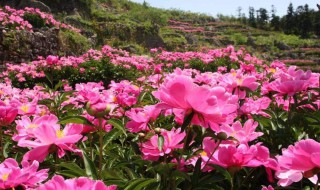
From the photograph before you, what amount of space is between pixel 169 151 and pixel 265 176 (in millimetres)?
410

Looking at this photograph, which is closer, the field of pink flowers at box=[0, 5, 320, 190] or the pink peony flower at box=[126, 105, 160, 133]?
the field of pink flowers at box=[0, 5, 320, 190]

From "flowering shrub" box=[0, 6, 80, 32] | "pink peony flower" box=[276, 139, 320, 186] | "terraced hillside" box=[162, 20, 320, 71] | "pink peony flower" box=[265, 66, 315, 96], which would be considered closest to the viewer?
"pink peony flower" box=[276, 139, 320, 186]

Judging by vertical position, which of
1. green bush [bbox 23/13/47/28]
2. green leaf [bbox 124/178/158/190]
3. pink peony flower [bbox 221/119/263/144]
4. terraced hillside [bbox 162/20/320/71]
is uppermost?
green bush [bbox 23/13/47/28]

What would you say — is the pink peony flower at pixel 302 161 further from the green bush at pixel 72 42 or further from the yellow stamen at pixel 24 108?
the green bush at pixel 72 42

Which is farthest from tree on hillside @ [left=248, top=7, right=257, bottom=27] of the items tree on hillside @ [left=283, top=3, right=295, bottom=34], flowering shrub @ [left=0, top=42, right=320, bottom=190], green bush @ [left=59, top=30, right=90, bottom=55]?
flowering shrub @ [left=0, top=42, right=320, bottom=190]

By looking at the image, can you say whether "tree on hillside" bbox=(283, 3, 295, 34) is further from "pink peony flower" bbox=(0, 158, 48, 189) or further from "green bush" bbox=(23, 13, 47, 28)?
"pink peony flower" bbox=(0, 158, 48, 189)

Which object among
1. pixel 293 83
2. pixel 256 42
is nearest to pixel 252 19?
pixel 256 42

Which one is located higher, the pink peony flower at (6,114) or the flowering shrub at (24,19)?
the flowering shrub at (24,19)

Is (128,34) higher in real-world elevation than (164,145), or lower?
higher

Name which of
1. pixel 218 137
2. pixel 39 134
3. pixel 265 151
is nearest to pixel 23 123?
pixel 39 134

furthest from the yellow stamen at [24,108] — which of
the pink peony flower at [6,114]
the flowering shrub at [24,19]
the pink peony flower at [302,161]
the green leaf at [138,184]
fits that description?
the flowering shrub at [24,19]

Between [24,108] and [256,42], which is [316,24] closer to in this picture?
[256,42]

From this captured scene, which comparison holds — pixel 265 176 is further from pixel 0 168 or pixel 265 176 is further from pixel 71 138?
pixel 0 168

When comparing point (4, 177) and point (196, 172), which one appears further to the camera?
point (196, 172)
